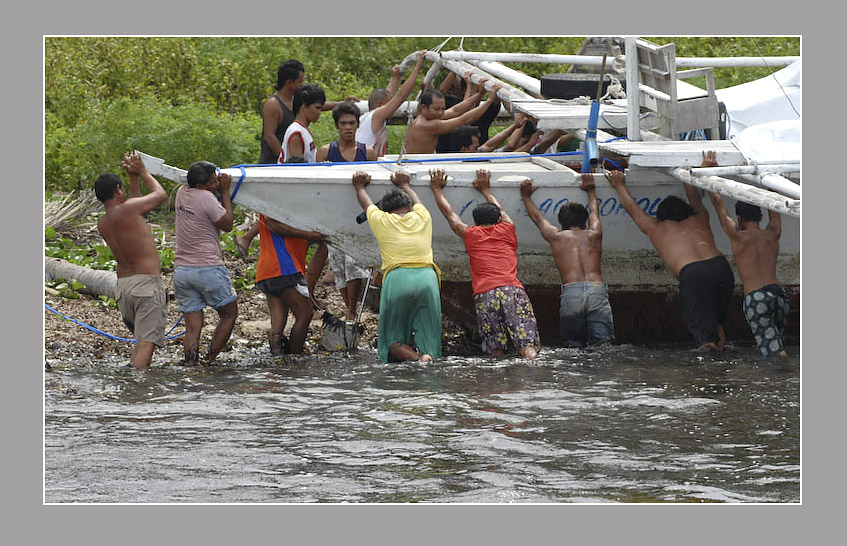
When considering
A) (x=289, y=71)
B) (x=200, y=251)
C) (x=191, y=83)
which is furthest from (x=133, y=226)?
(x=191, y=83)

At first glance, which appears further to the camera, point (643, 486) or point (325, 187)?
point (325, 187)

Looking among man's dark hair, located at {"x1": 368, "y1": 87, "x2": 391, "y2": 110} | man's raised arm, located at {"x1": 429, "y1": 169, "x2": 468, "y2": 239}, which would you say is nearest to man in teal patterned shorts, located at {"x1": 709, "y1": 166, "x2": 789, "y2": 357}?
man's raised arm, located at {"x1": 429, "y1": 169, "x2": 468, "y2": 239}

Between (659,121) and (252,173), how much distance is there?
11.2 ft

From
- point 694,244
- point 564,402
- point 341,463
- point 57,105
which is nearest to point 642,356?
point 694,244

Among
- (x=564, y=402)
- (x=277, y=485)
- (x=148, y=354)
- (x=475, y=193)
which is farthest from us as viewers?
(x=475, y=193)

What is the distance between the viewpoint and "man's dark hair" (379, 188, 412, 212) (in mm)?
9344

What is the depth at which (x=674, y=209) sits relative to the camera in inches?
380

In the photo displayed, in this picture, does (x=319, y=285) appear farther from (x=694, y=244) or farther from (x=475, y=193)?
(x=694, y=244)

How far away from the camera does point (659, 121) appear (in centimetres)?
1047

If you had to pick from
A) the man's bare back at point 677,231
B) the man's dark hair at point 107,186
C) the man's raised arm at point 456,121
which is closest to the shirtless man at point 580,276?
the man's bare back at point 677,231

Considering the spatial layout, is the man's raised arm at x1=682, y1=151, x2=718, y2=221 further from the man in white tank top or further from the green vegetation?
the green vegetation

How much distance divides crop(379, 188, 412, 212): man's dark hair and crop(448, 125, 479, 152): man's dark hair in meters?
2.56

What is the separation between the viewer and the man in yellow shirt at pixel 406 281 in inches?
364

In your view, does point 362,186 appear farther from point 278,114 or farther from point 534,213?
point 278,114
